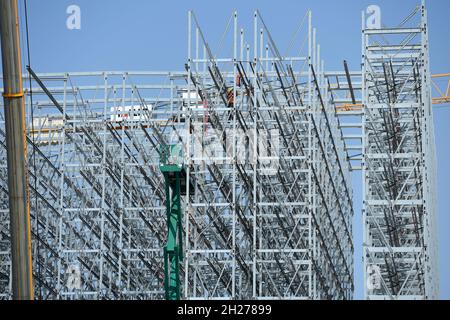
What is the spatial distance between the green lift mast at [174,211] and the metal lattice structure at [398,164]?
6.53 meters

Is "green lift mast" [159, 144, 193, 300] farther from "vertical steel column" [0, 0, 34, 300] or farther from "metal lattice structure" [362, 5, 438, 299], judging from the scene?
"vertical steel column" [0, 0, 34, 300]

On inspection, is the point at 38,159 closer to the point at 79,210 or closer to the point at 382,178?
the point at 79,210

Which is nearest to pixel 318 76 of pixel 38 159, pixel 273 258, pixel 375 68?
pixel 375 68

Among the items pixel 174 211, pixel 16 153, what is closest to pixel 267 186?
pixel 174 211

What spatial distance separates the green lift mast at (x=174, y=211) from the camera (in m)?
43.3

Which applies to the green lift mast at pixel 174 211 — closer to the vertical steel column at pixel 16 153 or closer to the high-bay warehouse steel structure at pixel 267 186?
the high-bay warehouse steel structure at pixel 267 186

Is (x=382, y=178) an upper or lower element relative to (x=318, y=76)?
lower

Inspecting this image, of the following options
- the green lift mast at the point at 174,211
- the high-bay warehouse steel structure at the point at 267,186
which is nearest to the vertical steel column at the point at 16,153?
the high-bay warehouse steel structure at the point at 267,186

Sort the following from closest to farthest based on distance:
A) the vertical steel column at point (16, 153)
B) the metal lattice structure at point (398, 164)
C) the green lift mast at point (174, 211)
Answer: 1. the vertical steel column at point (16, 153)
2. the metal lattice structure at point (398, 164)
3. the green lift mast at point (174, 211)

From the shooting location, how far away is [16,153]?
23031 mm

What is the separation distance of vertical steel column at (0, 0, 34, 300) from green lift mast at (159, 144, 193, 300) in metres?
19.7

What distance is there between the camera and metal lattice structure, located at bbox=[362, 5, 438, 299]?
1480 inches
